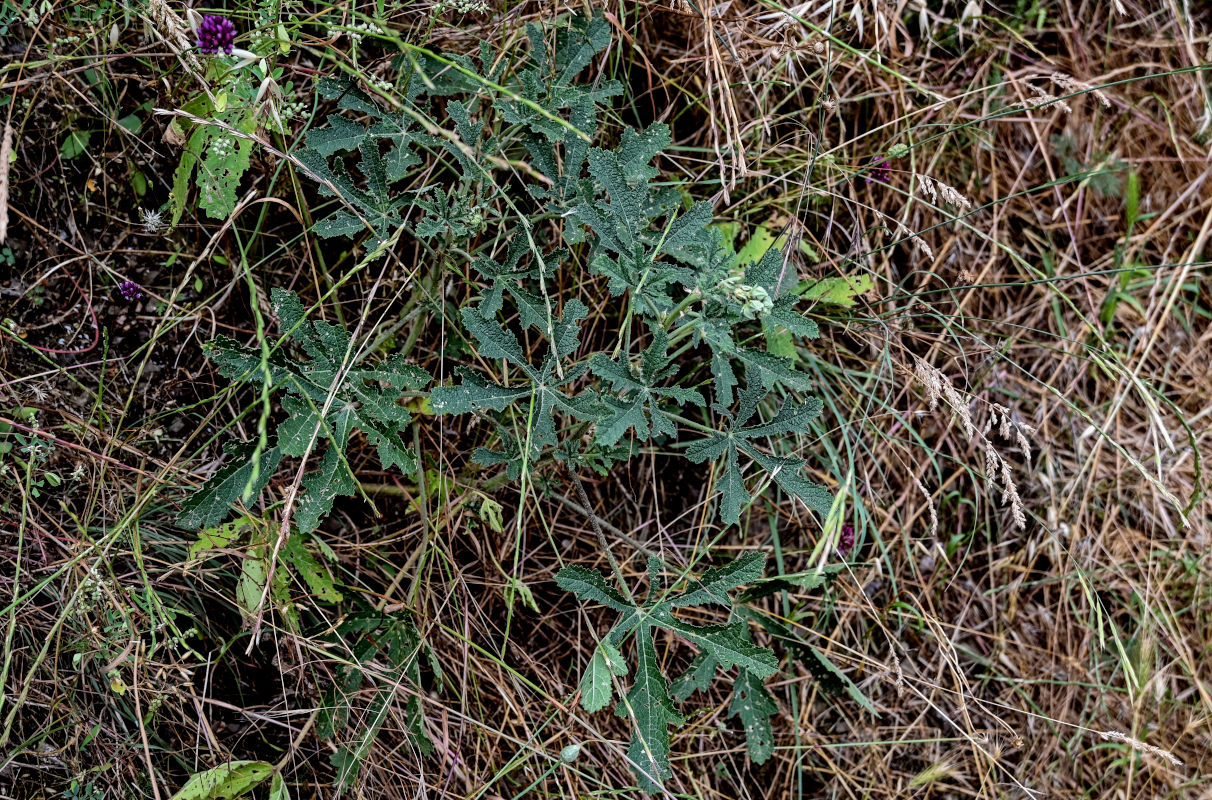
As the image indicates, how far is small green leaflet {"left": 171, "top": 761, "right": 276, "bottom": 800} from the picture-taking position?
1.99 metres

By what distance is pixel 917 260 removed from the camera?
2.64 meters

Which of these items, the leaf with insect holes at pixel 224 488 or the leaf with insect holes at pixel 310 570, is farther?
the leaf with insect holes at pixel 310 570

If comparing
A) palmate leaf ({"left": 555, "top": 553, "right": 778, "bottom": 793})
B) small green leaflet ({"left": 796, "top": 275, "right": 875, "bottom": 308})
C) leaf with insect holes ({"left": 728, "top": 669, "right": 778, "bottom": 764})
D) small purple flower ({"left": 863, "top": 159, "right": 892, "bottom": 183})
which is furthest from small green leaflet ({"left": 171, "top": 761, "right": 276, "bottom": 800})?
small purple flower ({"left": 863, "top": 159, "right": 892, "bottom": 183})

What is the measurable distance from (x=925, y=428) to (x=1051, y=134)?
1.07 metres

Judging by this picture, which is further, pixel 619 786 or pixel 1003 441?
pixel 1003 441

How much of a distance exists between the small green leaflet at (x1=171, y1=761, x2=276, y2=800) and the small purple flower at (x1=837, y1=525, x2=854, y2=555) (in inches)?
61.1

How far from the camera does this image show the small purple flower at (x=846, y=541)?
240 centimetres

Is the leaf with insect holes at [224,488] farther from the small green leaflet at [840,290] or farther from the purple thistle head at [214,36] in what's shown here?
the small green leaflet at [840,290]

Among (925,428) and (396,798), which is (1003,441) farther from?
(396,798)

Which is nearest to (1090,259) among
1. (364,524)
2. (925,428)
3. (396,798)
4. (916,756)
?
(925,428)

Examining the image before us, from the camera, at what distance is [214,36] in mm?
1798

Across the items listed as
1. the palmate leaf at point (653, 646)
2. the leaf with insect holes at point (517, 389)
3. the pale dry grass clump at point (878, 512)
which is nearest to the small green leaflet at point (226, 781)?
the pale dry grass clump at point (878, 512)

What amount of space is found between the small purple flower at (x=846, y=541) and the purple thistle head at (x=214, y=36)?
1.89 m

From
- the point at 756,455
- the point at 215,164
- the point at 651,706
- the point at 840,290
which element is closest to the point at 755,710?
the point at 651,706
